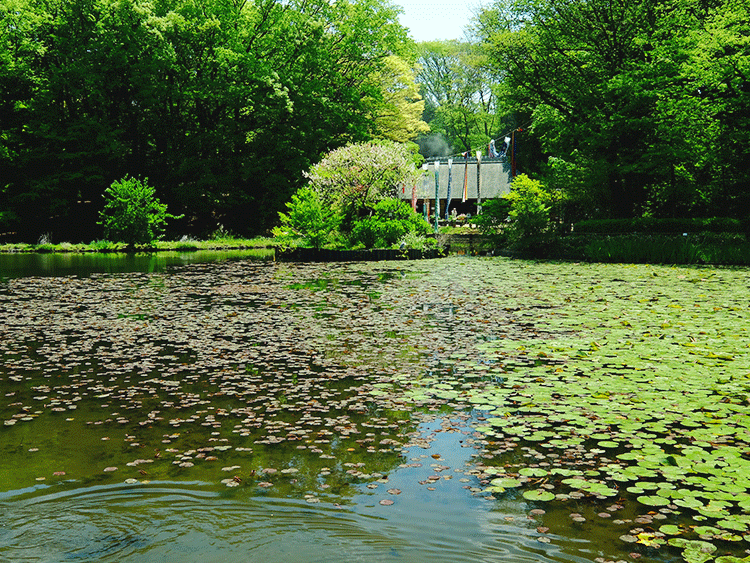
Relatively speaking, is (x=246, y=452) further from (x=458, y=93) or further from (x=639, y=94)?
(x=458, y=93)

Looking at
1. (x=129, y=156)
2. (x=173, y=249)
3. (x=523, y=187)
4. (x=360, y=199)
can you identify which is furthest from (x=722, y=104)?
(x=129, y=156)

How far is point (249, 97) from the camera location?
37812 millimetres

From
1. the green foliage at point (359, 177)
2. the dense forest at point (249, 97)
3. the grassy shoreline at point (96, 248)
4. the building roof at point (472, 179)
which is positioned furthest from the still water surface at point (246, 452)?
the building roof at point (472, 179)

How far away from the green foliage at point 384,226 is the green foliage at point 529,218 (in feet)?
13.4

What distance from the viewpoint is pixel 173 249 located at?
103 feet

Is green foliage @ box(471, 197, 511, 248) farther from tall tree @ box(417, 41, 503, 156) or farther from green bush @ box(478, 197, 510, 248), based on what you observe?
tall tree @ box(417, 41, 503, 156)

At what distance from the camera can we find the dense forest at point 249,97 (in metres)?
26.2

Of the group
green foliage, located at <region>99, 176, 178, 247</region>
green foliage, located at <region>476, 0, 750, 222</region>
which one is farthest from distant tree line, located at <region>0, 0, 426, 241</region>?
green foliage, located at <region>476, 0, 750, 222</region>

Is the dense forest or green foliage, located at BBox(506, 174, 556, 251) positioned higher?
the dense forest

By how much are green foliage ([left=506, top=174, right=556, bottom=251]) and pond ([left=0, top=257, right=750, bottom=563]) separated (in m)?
14.2

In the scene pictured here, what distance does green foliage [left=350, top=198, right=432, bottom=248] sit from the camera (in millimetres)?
24234

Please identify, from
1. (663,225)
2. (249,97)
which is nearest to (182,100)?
(249,97)

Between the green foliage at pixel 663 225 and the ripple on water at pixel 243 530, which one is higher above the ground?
the green foliage at pixel 663 225

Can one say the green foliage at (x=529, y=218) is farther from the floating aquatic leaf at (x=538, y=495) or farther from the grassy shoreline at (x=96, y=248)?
the floating aquatic leaf at (x=538, y=495)
